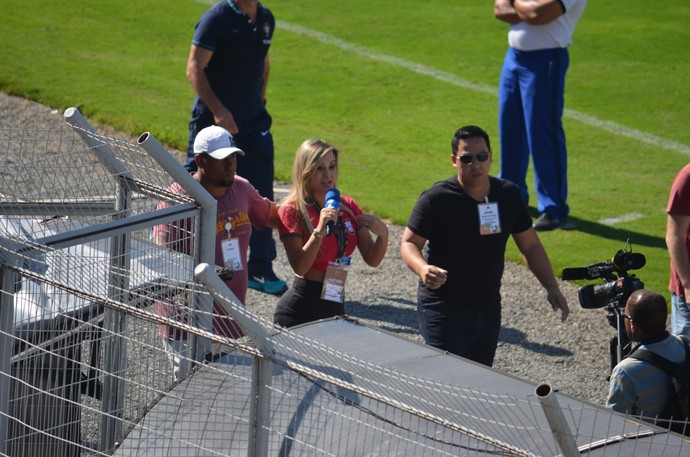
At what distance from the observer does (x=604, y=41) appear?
17.6m

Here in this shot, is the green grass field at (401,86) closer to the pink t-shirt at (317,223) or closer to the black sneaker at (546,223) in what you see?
the black sneaker at (546,223)

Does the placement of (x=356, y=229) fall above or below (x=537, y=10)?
below

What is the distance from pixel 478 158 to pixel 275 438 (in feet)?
8.34

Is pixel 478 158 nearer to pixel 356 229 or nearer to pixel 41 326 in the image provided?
pixel 356 229

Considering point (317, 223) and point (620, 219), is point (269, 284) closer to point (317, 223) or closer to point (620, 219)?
point (317, 223)

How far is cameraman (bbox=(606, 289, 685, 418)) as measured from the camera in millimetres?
4828

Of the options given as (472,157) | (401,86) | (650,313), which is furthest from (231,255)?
(401,86)

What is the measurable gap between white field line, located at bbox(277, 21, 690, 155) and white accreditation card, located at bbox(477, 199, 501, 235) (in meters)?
7.60

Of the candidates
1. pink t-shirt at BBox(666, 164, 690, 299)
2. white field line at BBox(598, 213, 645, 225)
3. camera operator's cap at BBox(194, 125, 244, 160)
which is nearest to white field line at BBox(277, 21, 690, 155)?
white field line at BBox(598, 213, 645, 225)

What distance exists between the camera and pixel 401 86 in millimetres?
14984

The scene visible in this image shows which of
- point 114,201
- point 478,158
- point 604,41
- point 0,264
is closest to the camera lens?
point 0,264

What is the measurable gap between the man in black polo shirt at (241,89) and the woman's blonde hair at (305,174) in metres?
2.15

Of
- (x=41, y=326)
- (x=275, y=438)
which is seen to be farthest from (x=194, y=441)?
(x=41, y=326)

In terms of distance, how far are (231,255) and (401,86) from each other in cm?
968
